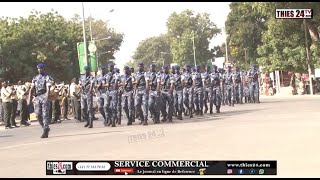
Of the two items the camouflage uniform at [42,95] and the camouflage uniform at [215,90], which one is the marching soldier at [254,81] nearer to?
the camouflage uniform at [215,90]

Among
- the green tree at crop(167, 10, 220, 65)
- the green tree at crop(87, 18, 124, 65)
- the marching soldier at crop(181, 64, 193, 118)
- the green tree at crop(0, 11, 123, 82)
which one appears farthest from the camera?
the green tree at crop(87, 18, 124, 65)

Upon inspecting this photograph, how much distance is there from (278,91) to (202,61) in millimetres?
25370

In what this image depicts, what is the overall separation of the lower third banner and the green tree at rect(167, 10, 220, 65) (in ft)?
167

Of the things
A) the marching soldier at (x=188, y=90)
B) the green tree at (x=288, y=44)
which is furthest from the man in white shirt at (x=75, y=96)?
the green tree at (x=288, y=44)

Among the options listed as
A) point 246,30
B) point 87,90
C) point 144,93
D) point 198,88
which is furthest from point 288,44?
point 87,90

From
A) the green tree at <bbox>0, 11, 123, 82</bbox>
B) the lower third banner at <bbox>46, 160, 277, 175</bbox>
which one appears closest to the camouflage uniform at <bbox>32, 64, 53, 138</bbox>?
the lower third banner at <bbox>46, 160, 277, 175</bbox>

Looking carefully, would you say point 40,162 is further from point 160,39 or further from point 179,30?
point 160,39

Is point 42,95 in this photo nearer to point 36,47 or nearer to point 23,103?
point 23,103

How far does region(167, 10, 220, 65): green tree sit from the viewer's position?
57.6 metres

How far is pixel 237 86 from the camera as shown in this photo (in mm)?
21797

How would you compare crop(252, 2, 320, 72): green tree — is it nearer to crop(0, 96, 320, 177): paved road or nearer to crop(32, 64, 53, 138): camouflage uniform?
crop(0, 96, 320, 177): paved road

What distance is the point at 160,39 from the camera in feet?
296

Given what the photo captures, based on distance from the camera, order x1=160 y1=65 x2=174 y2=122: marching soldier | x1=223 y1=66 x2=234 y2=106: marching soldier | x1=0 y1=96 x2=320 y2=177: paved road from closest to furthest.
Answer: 1. x1=0 y1=96 x2=320 y2=177: paved road
2. x1=160 y1=65 x2=174 y2=122: marching soldier
3. x1=223 y1=66 x2=234 y2=106: marching soldier

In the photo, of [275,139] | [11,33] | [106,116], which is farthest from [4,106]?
[11,33]
